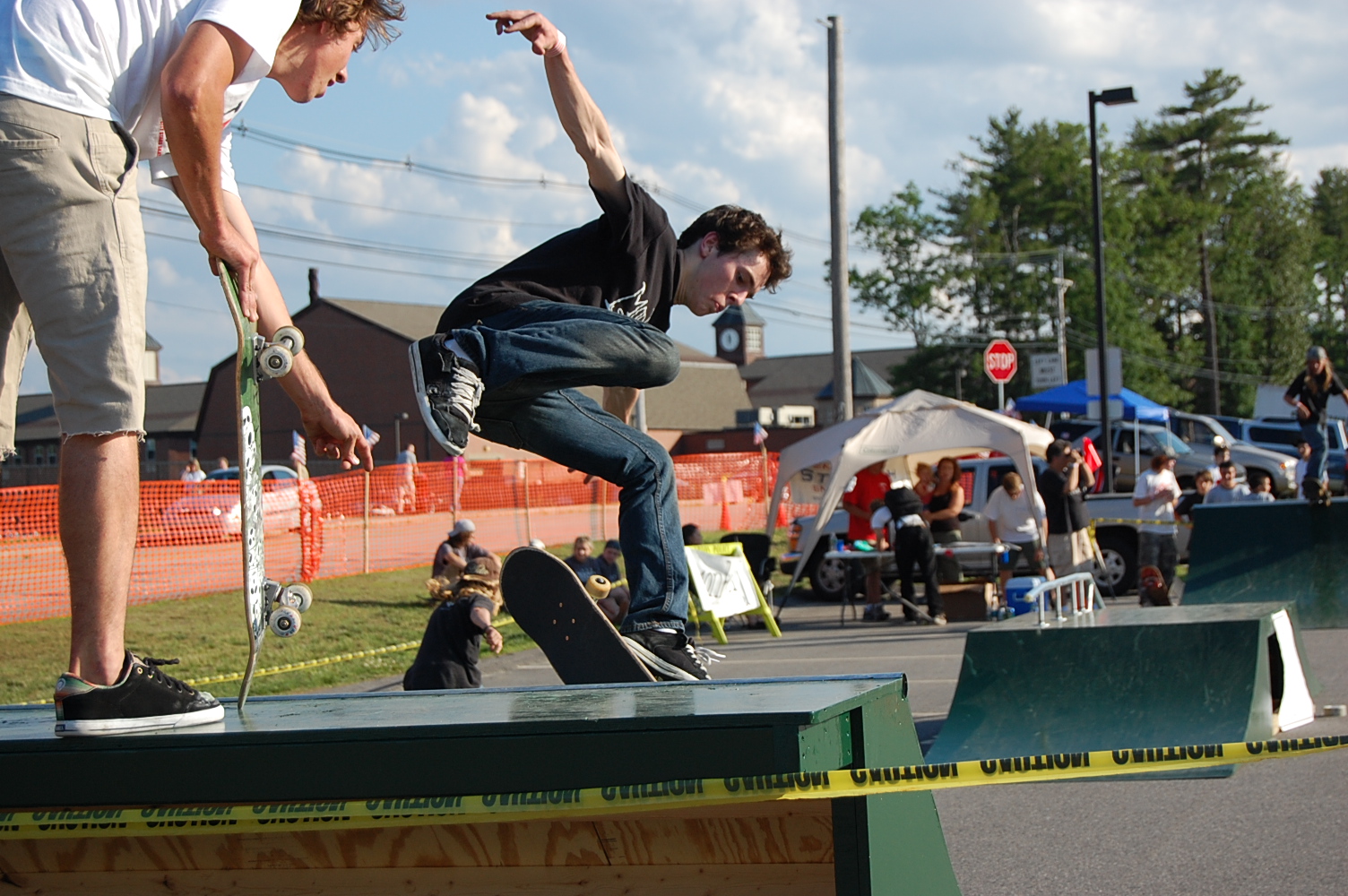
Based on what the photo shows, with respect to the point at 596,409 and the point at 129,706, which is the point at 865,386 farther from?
the point at 129,706

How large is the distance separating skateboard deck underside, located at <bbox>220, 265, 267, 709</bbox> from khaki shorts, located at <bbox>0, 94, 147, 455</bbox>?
22 cm

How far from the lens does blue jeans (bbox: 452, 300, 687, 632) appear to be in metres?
3.48

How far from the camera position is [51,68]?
2.73 meters

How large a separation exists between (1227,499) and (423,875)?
15.7m

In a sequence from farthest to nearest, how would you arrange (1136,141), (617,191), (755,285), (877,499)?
1. (1136,141)
2. (877,499)
3. (755,285)
4. (617,191)

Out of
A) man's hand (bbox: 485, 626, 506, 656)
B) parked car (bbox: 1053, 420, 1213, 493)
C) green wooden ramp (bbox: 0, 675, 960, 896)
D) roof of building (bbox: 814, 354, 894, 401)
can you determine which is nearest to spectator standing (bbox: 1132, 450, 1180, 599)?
man's hand (bbox: 485, 626, 506, 656)

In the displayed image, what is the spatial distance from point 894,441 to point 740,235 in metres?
12.2

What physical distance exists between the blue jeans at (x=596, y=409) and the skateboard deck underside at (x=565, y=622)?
11 centimetres

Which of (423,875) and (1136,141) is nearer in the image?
(423,875)

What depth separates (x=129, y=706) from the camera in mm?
2744

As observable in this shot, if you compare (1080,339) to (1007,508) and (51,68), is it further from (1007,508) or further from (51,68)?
(51,68)

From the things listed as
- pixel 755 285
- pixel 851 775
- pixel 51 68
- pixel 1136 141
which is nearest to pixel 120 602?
pixel 51 68

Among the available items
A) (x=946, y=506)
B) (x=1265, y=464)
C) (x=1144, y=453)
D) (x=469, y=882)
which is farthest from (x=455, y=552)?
(x=1265, y=464)

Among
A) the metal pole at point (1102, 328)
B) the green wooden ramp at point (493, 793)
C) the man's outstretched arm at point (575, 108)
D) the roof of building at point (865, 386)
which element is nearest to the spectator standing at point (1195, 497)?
the metal pole at point (1102, 328)
